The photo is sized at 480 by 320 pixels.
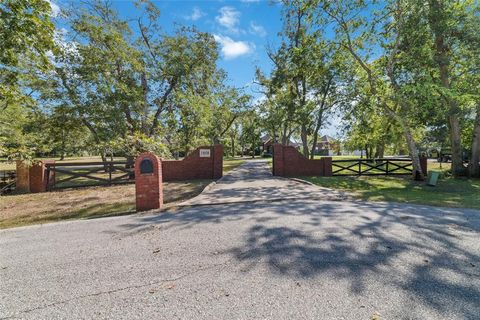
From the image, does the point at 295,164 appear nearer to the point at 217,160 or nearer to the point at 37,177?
the point at 217,160

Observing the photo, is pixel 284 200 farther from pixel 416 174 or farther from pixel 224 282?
pixel 416 174

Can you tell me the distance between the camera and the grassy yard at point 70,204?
6.59 m

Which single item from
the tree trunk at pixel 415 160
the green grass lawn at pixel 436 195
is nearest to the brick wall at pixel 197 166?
the green grass lawn at pixel 436 195

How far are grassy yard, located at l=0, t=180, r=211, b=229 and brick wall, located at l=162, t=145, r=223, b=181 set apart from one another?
2.39 meters

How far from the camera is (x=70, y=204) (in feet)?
26.6

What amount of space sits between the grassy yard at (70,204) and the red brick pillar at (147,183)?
463 mm

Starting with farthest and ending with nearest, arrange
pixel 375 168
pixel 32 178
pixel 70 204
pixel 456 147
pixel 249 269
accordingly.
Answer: pixel 375 168 → pixel 456 147 → pixel 32 178 → pixel 70 204 → pixel 249 269

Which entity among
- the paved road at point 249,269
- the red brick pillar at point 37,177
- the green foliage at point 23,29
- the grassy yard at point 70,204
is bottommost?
the grassy yard at point 70,204

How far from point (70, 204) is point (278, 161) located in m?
10.1

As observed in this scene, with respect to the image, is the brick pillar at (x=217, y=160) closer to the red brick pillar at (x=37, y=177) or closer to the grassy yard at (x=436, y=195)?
the grassy yard at (x=436, y=195)

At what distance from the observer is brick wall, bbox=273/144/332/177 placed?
1335 centimetres

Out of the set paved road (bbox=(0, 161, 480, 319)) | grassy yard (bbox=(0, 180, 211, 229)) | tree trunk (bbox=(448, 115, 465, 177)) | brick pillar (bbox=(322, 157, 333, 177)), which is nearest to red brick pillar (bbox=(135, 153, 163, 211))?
grassy yard (bbox=(0, 180, 211, 229))

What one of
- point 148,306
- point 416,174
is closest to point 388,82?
point 416,174

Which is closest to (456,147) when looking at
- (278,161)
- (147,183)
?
(278,161)
